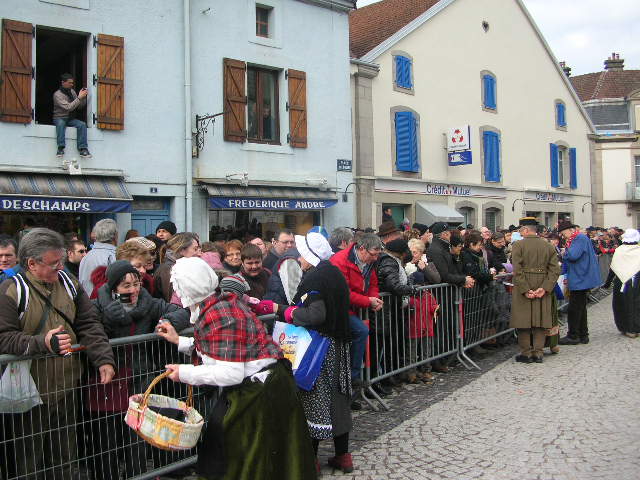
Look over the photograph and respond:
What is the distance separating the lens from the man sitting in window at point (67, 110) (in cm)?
1108

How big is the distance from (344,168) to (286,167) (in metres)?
1.89

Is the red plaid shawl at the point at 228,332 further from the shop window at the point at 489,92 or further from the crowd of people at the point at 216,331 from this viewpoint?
the shop window at the point at 489,92

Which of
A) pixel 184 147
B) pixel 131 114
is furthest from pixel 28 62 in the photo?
pixel 184 147

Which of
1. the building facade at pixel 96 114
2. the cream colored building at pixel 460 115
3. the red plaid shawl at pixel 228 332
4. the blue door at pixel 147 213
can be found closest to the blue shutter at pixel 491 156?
the cream colored building at pixel 460 115

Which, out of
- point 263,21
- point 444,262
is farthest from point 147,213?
point 444,262

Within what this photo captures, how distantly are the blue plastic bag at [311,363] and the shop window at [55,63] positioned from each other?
9.09 m

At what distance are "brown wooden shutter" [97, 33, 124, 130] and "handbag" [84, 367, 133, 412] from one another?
865cm

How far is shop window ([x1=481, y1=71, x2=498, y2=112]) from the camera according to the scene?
2186cm

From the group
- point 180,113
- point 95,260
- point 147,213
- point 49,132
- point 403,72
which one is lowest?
point 95,260

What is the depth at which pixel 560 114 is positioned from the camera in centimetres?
2647

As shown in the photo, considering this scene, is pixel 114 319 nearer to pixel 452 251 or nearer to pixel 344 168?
pixel 452 251

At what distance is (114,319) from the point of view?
4.22 m

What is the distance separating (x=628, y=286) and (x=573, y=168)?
1902 cm

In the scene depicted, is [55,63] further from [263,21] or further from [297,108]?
[297,108]
